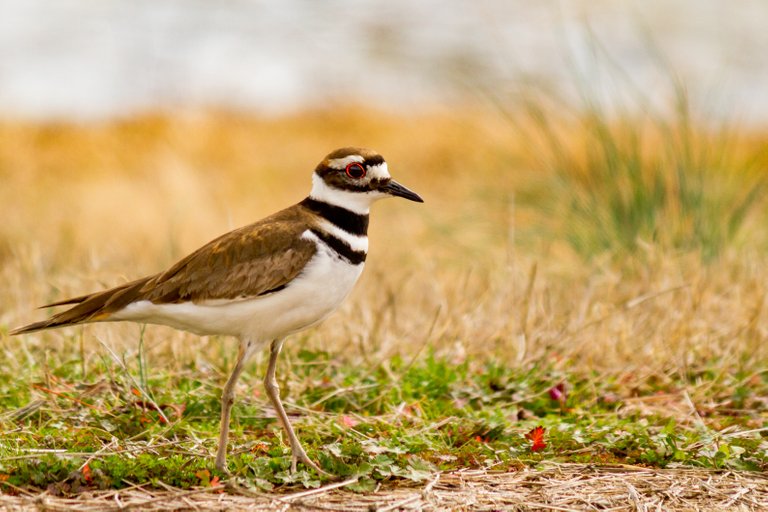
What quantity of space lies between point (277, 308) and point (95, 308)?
0.78m

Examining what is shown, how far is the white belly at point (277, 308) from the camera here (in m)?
3.84

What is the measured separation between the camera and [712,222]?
23.5 feet

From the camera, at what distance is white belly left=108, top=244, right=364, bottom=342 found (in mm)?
3841

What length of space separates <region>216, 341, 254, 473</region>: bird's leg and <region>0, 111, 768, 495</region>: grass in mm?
74

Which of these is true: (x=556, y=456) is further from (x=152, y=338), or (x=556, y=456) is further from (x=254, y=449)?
(x=152, y=338)

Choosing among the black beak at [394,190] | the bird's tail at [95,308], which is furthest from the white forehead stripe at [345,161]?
the bird's tail at [95,308]

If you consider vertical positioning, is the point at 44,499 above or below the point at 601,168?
below

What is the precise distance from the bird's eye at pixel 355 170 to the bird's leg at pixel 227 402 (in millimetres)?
747

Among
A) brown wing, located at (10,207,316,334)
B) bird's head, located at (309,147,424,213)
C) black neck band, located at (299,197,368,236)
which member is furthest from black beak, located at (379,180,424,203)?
brown wing, located at (10,207,316,334)

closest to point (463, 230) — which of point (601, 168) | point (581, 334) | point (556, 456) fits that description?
point (601, 168)

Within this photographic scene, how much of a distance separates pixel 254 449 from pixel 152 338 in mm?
1496

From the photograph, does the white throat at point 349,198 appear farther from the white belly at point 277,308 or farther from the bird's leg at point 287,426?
the bird's leg at point 287,426

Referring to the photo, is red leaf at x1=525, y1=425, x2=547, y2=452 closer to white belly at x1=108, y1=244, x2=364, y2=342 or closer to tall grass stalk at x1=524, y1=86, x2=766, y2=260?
white belly at x1=108, y1=244, x2=364, y2=342

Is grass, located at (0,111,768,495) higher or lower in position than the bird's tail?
lower
